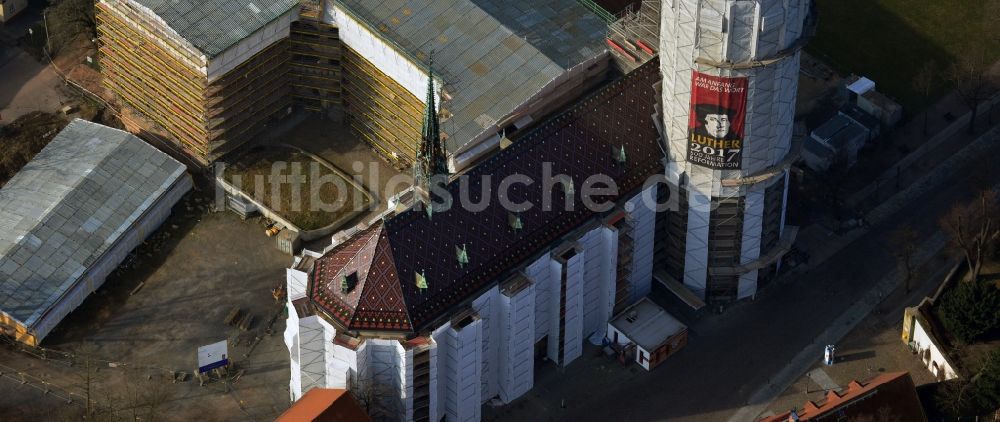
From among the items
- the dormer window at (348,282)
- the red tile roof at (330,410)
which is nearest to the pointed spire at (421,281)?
the dormer window at (348,282)

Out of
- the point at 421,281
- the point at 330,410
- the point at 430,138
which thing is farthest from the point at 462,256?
the point at 330,410

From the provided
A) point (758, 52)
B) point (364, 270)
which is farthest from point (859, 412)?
point (364, 270)

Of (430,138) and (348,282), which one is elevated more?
(430,138)

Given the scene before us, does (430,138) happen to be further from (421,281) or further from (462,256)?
(421,281)

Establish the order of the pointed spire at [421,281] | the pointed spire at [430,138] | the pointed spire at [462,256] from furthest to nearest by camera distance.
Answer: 1. the pointed spire at [462,256]
2. the pointed spire at [421,281]
3. the pointed spire at [430,138]

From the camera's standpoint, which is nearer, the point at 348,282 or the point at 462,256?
the point at 348,282

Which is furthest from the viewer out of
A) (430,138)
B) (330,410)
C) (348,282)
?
(430,138)

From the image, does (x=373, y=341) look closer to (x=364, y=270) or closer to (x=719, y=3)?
(x=364, y=270)

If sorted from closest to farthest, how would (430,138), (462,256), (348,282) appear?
(348,282)
(430,138)
(462,256)

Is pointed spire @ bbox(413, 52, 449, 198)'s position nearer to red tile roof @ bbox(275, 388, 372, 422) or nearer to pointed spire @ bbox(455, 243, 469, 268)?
pointed spire @ bbox(455, 243, 469, 268)

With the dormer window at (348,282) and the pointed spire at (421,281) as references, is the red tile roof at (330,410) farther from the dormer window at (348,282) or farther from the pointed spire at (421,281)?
the pointed spire at (421,281)

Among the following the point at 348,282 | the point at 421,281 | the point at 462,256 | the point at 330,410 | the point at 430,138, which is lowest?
the point at 330,410
